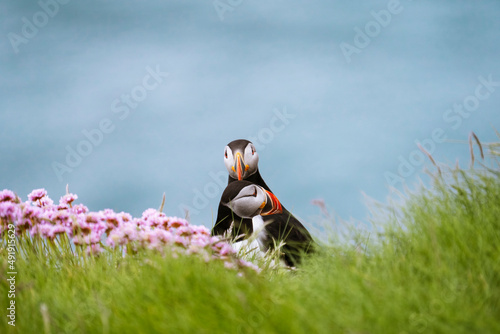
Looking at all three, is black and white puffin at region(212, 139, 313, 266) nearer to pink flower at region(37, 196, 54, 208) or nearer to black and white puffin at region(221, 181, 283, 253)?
black and white puffin at region(221, 181, 283, 253)

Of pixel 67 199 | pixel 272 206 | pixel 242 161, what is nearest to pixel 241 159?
pixel 242 161

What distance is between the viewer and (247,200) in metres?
4.77

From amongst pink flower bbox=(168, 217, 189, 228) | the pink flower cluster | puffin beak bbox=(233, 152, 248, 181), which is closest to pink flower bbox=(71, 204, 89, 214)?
the pink flower cluster

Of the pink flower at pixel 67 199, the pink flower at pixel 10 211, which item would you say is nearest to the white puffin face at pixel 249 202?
the pink flower at pixel 67 199

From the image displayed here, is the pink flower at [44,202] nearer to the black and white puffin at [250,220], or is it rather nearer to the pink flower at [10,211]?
the pink flower at [10,211]

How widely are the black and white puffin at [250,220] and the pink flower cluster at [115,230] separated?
3.47ft

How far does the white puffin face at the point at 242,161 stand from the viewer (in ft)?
17.6

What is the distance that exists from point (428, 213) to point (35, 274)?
3.10m

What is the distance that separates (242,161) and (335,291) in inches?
119

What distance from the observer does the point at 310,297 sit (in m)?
2.58

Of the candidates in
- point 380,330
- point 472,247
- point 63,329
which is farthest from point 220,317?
point 472,247

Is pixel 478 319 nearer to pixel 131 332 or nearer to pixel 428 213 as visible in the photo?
pixel 428 213

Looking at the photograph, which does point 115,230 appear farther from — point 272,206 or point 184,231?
point 272,206

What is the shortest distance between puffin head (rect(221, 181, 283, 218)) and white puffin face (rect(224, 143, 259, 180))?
46 centimetres
